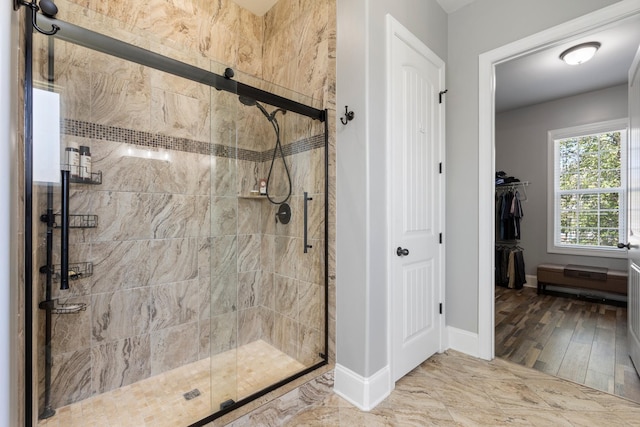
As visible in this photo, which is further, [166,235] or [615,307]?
[615,307]

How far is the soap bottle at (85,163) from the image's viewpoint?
5.65 feet

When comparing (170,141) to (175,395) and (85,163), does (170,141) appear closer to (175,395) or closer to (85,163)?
(85,163)

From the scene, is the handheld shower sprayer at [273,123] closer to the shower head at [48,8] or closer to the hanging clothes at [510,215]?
the shower head at [48,8]

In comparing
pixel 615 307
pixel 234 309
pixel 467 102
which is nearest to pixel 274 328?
pixel 234 309

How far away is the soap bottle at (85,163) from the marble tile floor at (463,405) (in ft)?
5.52

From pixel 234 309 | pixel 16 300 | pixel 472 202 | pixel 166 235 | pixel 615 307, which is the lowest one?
pixel 615 307

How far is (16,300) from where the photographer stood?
1004mm

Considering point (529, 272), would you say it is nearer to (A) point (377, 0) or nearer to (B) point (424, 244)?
(B) point (424, 244)

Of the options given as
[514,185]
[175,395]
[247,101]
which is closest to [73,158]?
[247,101]

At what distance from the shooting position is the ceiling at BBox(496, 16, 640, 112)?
115 inches

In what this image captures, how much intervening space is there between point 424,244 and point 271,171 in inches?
52.9

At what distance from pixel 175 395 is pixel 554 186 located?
573cm

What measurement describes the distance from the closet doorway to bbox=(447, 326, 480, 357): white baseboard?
0.98ft

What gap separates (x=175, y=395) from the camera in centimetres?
182
